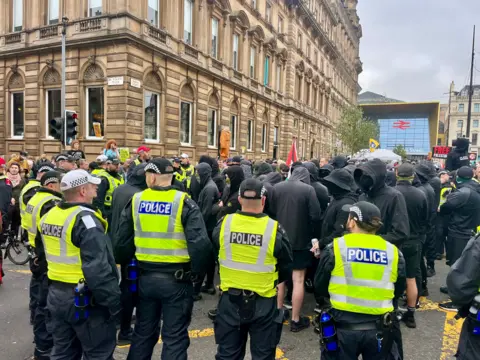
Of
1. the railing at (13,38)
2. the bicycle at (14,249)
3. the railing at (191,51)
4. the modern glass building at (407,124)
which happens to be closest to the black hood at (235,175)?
the bicycle at (14,249)

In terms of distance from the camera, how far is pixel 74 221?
2875 millimetres

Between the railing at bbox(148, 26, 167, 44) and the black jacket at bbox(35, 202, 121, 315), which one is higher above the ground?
the railing at bbox(148, 26, 167, 44)

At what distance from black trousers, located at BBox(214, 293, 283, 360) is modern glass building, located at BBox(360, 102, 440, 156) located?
84.9 metres

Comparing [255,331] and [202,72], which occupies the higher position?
[202,72]

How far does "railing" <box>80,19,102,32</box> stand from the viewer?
15.9m

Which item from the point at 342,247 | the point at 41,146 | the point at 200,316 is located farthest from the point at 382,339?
the point at 41,146

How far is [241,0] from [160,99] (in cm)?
1116

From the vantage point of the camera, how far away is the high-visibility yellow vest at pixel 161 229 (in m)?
3.29

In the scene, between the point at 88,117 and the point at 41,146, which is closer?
the point at 88,117

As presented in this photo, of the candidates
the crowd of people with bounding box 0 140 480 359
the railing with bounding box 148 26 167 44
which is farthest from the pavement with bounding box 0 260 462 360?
the railing with bounding box 148 26 167 44

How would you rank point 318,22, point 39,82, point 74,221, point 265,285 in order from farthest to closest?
point 318,22 → point 39,82 → point 265,285 → point 74,221

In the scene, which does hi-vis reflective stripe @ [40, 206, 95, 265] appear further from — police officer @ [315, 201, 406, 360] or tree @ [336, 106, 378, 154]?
tree @ [336, 106, 378, 154]

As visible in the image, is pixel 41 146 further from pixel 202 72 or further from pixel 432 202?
pixel 432 202

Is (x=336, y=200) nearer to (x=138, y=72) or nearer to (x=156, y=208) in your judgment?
(x=156, y=208)
